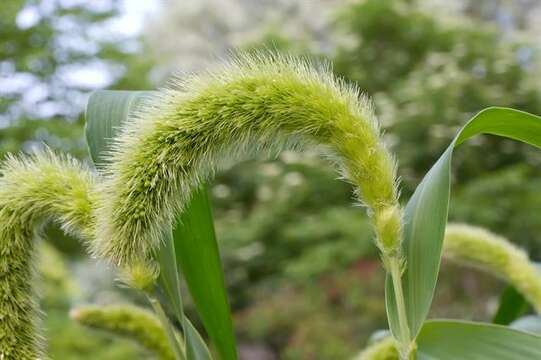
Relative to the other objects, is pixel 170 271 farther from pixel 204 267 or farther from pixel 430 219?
pixel 430 219

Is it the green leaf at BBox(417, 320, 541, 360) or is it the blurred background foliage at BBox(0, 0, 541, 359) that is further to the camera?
the blurred background foliage at BBox(0, 0, 541, 359)

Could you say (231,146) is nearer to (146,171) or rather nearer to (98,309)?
(146,171)

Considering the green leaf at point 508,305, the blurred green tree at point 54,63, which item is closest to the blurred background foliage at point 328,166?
the blurred green tree at point 54,63

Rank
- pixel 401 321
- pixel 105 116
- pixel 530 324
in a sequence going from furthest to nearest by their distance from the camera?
pixel 530 324, pixel 105 116, pixel 401 321

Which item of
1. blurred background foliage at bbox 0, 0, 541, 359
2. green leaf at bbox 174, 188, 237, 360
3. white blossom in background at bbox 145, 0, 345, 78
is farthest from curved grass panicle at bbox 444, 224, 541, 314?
white blossom in background at bbox 145, 0, 345, 78

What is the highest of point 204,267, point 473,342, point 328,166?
point 328,166

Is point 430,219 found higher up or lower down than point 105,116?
lower down

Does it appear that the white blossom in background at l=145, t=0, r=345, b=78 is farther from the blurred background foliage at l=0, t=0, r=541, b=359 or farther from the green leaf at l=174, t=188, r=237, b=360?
the green leaf at l=174, t=188, r=237, b=360

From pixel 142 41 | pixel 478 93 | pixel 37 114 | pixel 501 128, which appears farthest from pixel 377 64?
pixel 501 128

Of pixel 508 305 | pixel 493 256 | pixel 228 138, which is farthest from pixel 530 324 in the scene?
pixel 228 138
